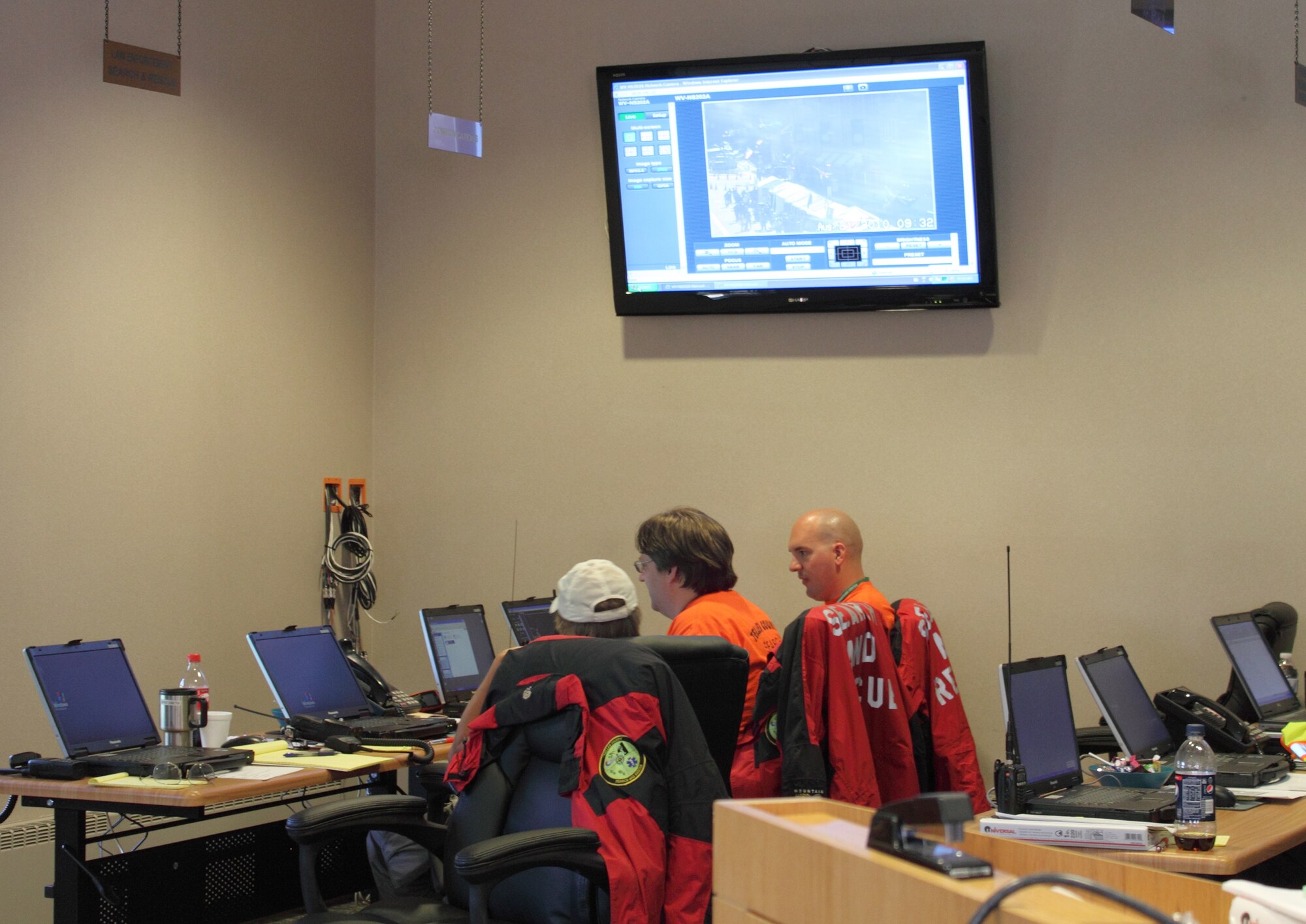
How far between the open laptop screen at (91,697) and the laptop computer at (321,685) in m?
0.39

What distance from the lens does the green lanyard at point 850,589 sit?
12.9ft

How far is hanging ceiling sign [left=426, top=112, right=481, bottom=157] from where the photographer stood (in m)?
4.21

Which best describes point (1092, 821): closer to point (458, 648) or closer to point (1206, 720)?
point (1206, 720)

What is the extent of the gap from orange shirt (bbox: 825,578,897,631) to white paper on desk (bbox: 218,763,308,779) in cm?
166

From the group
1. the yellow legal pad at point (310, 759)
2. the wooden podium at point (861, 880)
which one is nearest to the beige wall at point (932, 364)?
the yellow legal pad at point (310, 759)

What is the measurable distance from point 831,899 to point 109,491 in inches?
150

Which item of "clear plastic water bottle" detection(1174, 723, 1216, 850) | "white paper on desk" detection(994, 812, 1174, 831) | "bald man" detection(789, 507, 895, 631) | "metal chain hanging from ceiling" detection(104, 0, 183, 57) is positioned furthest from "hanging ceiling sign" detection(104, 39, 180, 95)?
"clear plastic water bottle" detection(1174, 723, 1216, 850)

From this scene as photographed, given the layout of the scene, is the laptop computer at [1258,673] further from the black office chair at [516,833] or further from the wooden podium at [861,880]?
the wooden podium at [861,880]

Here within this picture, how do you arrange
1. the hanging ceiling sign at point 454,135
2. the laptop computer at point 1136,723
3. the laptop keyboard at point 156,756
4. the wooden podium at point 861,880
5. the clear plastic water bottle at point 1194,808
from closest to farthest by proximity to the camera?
1. the wooden podium at point 861,880
2. the clear plastic water bottle at point 1194,808
3. the laptop keyboard at point 156,756
4. the laptop computer at point 1136,723
5. the hanging ceiling sign at point 454,135

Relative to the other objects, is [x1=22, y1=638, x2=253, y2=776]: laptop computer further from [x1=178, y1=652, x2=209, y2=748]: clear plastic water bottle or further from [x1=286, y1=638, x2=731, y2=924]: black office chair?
[x1=286, y1=638, x2=731, y2=924]: black office chair

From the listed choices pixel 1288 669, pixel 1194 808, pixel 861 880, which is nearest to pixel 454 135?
pixel 1194 808

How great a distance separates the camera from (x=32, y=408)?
159 inches

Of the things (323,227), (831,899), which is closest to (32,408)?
(323,227)

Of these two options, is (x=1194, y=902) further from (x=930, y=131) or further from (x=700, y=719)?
(x=930, y=131)
